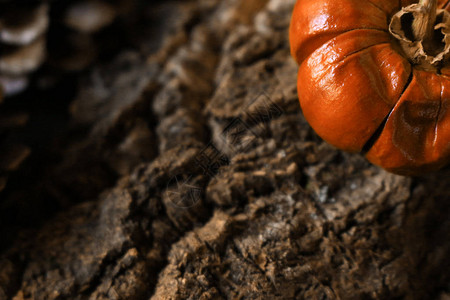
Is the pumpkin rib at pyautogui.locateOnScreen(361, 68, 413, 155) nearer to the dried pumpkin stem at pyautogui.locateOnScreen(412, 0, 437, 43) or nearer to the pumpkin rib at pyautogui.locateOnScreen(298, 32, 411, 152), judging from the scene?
the pumpkin rib at pyautogui.locateOnScreen(298, 32, 411, 152)

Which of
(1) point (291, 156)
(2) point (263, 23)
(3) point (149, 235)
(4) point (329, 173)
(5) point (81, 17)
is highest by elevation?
(5) point (81, 17)

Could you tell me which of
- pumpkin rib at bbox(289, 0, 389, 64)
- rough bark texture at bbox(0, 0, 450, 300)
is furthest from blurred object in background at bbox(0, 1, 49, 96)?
pumpkin rib at bbox(289, 0, 389, 64)

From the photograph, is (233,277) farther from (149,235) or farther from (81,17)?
(81,17)

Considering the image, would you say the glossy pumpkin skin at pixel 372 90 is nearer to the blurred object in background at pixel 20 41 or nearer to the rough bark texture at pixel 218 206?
the rough bark texture at pixel 218 206

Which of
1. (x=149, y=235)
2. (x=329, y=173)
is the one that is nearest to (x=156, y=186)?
(x=149, y=235)

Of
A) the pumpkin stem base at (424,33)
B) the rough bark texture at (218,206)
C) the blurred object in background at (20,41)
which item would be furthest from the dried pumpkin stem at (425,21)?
the blurred object in background at (20,41)

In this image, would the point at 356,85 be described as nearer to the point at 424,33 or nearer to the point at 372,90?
the point at 372,90
